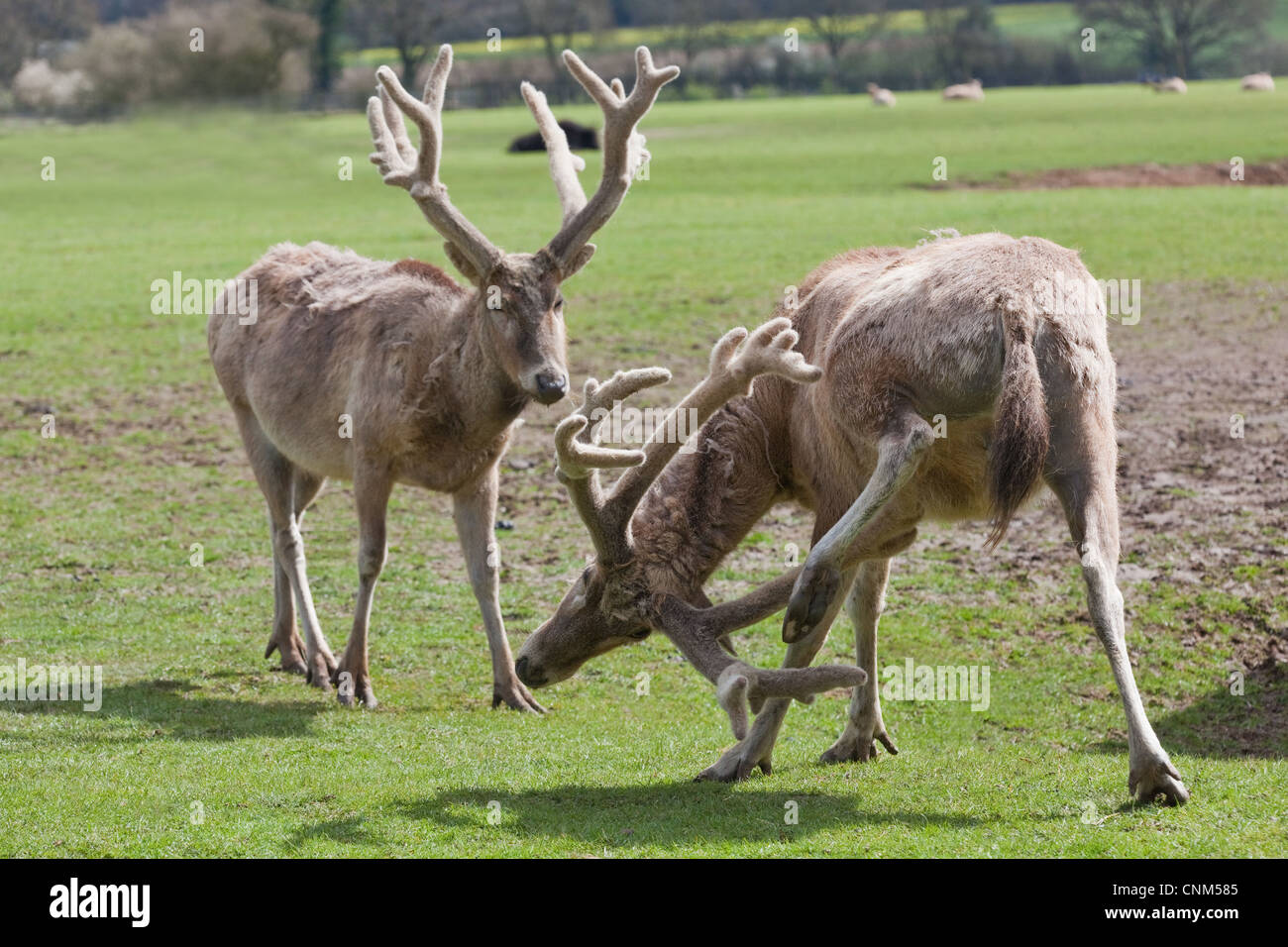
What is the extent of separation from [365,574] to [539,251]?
2.47 metres

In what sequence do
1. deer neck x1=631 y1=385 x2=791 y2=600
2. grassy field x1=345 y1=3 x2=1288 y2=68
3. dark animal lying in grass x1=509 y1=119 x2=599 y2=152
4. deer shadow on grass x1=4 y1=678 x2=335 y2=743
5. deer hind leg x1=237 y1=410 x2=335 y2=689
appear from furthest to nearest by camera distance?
grassy field x1=345 y1=3 x2=1288 y2=68, dark animal lying in grass x1=509 y1=119 x2=599 y2=152, deer hind leg x1=237 y1=410 x2=335 y2=689, deer shadow on grass x1=4 y1=678 x2=335 y2=743, deer neck x1=631 y1=385 x2=791 y2=600

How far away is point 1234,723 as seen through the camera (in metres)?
9.70

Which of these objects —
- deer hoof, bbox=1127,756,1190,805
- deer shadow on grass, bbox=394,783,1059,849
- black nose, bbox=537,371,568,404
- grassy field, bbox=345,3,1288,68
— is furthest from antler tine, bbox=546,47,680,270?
grassy field, bbox=345,3,1288,68

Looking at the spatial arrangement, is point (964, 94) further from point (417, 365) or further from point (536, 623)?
point (417, 365)

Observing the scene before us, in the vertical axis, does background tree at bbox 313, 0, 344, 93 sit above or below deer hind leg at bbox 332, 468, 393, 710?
above

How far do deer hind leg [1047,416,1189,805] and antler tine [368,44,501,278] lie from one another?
13.2ft

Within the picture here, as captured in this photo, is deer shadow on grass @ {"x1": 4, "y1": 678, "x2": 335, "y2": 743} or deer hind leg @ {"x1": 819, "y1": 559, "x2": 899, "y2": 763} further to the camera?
deer shadow on grass @ {"x1": 4, "y1": 678, "x2": 335, "y2": 743}

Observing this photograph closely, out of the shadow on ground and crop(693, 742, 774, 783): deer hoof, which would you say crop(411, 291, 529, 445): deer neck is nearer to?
crop(693, 742, 774, 783): deer hoof

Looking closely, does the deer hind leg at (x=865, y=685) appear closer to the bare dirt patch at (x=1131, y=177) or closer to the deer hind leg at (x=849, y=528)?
the deer hind leg at (x=849, y=528)

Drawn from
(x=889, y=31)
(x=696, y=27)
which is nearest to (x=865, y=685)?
(x=696, y=27)

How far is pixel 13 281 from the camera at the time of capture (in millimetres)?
25500

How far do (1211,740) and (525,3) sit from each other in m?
85.0

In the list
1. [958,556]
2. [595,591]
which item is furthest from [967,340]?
[958,556]

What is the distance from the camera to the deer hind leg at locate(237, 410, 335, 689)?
11047 mm
